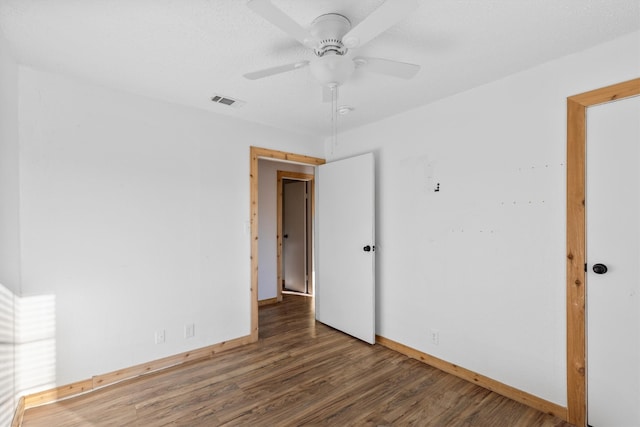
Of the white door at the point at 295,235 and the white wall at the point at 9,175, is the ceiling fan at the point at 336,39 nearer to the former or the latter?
the white wall at the point at 9,175

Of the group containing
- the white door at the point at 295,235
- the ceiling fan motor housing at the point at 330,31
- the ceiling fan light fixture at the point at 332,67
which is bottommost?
the white door at the point at 295,235

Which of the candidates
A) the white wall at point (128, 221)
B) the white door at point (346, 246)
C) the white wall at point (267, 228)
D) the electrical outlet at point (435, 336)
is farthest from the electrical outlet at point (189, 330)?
the electrical outlet at point (435, 336)

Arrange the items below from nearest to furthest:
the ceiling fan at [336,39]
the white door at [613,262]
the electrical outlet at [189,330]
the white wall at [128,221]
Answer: the ceiling fan at [336,39]
the white door at [613,262]
the white wall at [128,221]
the electrical outlet at [189,330]

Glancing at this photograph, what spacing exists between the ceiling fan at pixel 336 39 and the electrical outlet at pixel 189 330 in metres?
2.31

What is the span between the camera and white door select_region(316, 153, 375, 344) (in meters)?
3.18

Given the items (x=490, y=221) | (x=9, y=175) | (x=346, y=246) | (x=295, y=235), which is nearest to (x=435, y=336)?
(x=490, y=221)

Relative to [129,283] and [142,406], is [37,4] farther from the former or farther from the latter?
[142,406]

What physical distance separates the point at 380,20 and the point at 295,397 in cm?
243

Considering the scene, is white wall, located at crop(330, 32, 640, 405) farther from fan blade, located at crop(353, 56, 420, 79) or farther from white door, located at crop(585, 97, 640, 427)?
fan blade, located at crop(353, 56, 420, 79)

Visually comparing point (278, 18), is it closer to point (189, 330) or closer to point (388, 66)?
point (388, 66)

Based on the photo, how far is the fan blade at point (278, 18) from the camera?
3.79 ft

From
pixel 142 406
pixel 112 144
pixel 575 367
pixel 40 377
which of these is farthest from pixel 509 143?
pixel 40 377

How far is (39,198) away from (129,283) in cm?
89

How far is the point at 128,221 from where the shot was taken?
2518 mm
